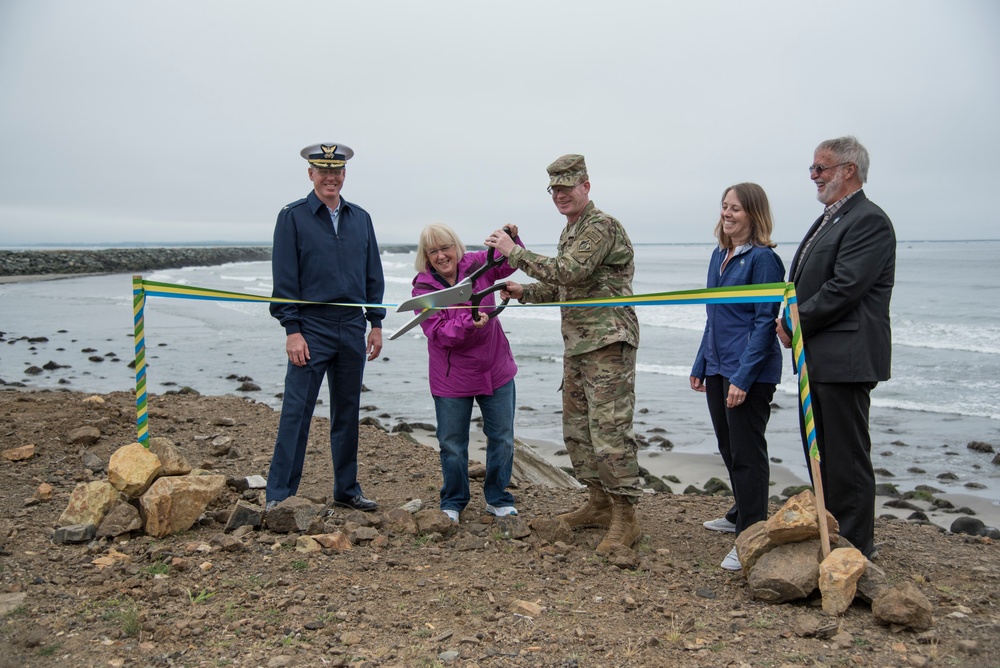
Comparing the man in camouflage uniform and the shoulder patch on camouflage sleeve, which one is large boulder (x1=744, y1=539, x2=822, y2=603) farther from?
the shoulder patch on camouflage sleeve

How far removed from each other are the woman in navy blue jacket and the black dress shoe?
2447 mm

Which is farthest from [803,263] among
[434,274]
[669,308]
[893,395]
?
[669,308]

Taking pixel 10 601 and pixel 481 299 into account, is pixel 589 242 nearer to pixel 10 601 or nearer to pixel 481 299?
pixel 481 299

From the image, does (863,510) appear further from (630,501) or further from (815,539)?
(630,501)

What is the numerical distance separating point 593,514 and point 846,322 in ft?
6.54

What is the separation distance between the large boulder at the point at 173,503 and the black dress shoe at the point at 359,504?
40.2 inches

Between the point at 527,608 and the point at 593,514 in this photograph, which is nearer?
the point at 527,608

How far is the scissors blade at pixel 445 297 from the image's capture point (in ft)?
16.2

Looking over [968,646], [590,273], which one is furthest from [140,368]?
[968,646]

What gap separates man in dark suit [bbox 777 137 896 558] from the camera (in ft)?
13.7

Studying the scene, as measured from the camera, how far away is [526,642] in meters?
3.56

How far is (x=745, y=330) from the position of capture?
462 centimetres

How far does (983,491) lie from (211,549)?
7.44 meters

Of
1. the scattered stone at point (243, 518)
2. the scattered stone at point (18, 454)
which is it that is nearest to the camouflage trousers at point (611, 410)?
the scattered stone at point (243, 518)
